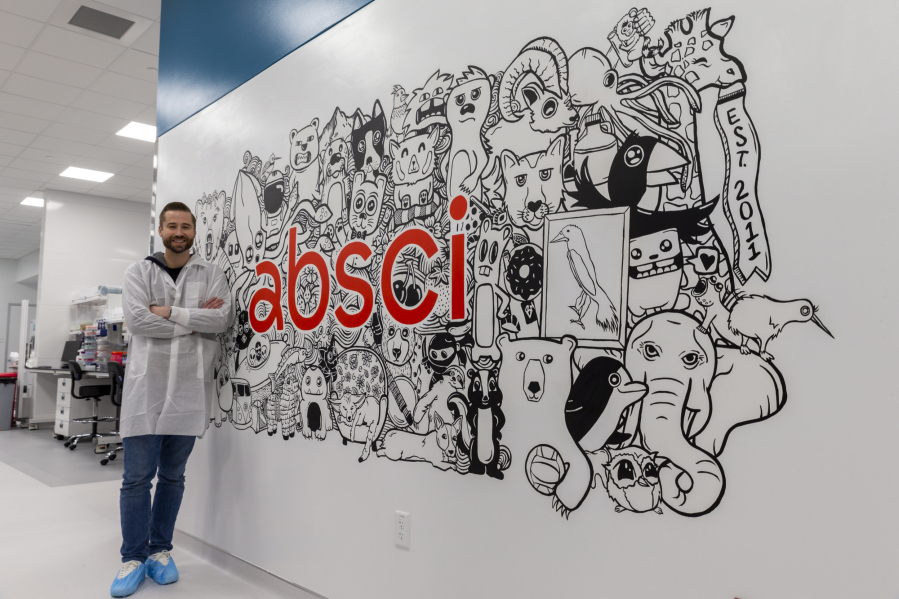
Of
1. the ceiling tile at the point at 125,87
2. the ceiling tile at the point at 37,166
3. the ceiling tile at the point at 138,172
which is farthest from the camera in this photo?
the ceiling tile at the point at 138,172

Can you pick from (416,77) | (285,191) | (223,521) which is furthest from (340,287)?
(223,521)

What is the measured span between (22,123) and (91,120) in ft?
2.40

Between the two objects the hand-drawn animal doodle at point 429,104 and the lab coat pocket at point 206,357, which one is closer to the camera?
the hand-drawn animal doodle at point 429,104

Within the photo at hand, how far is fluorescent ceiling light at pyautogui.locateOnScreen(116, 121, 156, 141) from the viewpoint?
5787mm

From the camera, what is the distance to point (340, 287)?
7.65ft

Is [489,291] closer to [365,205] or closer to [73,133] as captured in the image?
[365,205]

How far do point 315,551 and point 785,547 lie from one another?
1724mm

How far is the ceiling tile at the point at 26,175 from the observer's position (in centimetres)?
711

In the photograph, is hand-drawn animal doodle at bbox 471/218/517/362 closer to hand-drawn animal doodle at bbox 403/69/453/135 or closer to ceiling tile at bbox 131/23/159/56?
hand-drawn animal doodle at bbox 403/69/453/135

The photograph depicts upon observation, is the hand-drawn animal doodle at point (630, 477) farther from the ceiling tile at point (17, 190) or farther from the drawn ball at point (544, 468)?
the ceiling tile at point (17, 190)

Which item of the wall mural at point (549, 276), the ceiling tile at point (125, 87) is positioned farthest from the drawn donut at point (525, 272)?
the ceiling tile at point (125, 87)

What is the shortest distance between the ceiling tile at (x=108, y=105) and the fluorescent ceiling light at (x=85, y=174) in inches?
80.8

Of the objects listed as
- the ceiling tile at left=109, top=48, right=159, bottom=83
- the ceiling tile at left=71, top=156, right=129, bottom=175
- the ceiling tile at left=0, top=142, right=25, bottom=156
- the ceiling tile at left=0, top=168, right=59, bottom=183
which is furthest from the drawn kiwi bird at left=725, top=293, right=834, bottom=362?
the ceiling tile at left=0, top=168, right=59, bottom=183

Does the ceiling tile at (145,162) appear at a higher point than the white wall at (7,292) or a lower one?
higher
